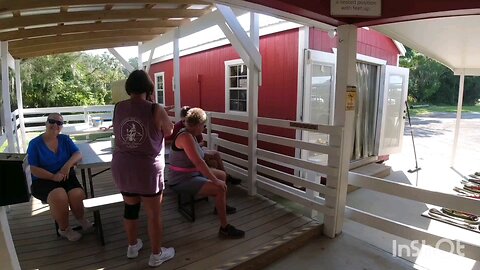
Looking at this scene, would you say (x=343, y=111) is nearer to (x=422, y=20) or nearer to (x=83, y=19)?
(x=422, y=20)

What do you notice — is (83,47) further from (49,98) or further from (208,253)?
(49,98)

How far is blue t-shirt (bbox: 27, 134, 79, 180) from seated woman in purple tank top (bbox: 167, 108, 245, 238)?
3.07ft

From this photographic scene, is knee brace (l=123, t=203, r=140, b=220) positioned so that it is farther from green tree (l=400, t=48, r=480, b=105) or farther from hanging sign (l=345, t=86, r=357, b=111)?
green tree (l=400, t=48, r=480, b=105)

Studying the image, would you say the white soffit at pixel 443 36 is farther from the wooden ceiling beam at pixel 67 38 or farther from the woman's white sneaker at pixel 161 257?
the wooden ceiling beam at pixel 67 38

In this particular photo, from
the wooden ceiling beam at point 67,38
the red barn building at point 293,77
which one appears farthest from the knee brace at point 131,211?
the wooden ceiling beam at point 67,38

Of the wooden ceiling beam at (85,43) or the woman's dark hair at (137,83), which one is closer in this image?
the woman's dark hair at (137,83)

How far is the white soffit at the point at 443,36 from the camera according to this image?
127 inches

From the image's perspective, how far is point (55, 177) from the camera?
8.17 feet

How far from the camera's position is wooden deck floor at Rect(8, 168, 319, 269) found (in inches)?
88.0

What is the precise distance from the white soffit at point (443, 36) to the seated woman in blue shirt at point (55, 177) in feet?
11.7

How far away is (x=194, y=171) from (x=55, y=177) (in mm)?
1159

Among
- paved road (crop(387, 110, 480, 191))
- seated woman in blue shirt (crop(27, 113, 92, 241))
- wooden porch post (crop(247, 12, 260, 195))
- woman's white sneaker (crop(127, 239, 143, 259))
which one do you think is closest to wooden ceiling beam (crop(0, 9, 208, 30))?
wooden porch post (crop(247, 12, 260, 195))

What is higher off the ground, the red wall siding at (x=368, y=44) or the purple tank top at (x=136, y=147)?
the red wall siding at (x=368, y=44)

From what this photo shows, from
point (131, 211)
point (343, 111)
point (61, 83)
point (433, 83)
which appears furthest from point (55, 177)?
point (433, 83)
